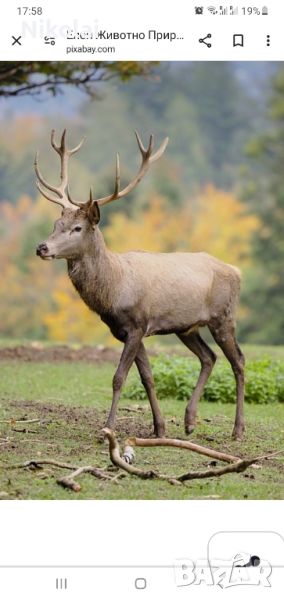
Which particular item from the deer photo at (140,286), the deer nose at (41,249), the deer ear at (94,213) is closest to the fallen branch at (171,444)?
the deer photo at (140,286)

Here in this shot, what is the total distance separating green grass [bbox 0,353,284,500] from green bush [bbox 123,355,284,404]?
0.62ft

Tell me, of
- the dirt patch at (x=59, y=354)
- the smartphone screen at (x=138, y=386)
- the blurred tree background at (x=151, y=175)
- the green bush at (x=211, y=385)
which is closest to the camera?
the smartphone screen at (x=138, y=386)

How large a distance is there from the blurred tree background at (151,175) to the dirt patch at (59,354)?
312 cm

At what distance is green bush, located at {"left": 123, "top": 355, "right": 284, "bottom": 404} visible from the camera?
37.7 ft

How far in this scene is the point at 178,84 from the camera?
79438 millimetres

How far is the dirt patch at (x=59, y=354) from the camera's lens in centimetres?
1431

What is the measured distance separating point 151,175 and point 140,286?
5191cm
